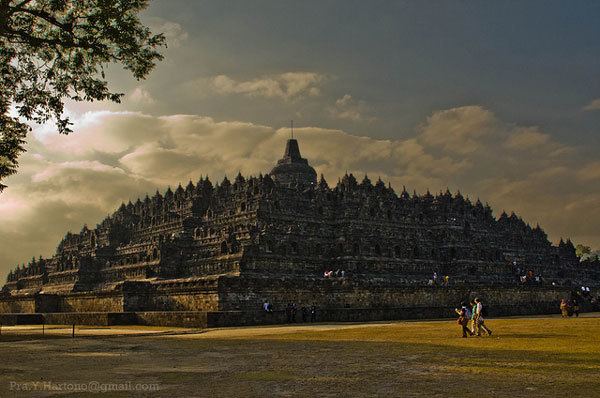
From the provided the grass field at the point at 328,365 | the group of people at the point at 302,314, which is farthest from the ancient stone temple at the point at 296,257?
the grass field at the point at 328,365

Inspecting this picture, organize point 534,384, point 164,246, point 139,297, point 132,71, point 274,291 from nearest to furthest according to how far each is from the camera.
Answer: point 534,384
point 132,71
point 274,291
point 139,297
point 164,246

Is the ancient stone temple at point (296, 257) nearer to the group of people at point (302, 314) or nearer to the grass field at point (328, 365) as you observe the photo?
the group of people at point (302, 314)

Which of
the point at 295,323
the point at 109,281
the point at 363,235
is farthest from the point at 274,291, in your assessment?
the point at 109,281

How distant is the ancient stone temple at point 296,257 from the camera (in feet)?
151

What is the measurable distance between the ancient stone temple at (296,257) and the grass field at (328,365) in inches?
597

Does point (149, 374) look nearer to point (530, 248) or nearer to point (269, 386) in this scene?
point (269, 386)

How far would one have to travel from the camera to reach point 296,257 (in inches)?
2397

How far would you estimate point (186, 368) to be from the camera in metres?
16.4

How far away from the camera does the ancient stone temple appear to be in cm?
4597

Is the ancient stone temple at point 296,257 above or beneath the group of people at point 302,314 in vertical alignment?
above

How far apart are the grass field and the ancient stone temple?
49.8 feet

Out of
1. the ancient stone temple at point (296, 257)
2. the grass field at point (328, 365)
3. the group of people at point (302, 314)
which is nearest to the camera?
the grass field at point (328, 365)

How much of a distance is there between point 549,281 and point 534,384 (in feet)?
241

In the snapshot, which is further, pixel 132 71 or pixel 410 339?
pixel 132 71
